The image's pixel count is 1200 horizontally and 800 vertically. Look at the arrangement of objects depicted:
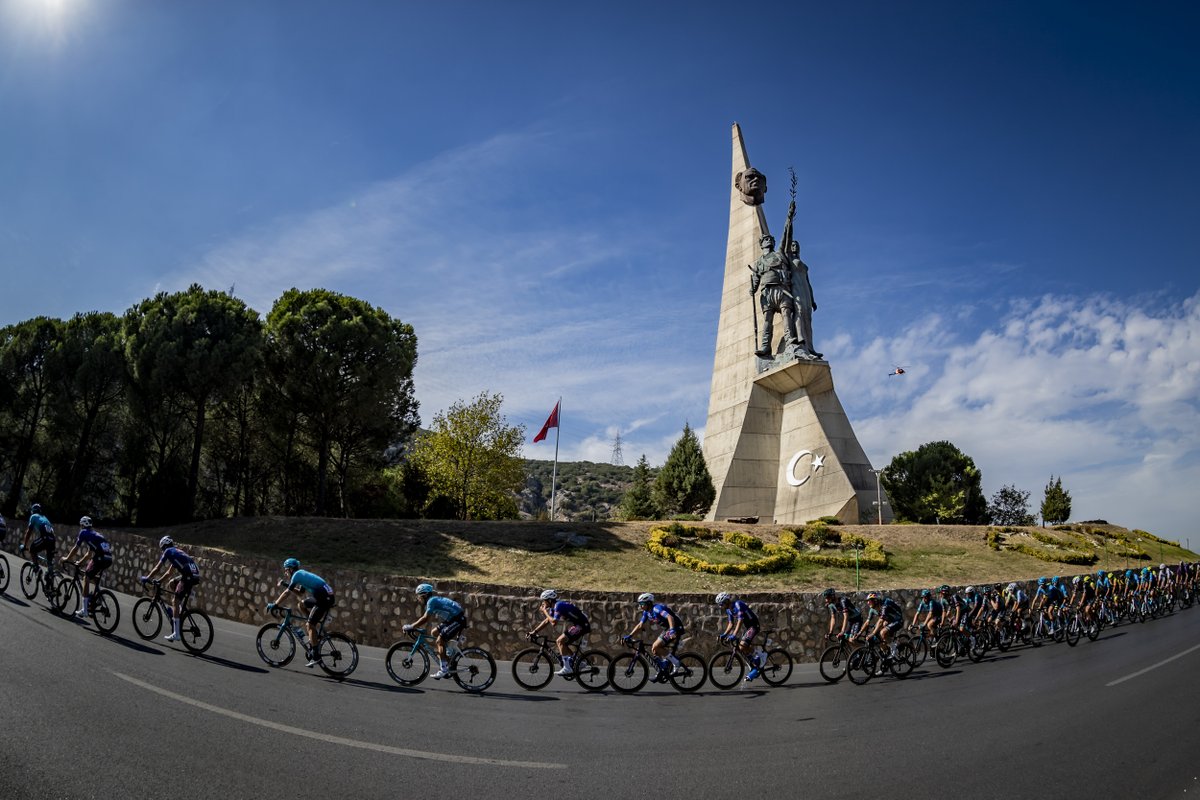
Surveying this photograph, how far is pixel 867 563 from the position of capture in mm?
26594

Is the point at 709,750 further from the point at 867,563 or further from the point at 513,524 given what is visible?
the point at 513,524

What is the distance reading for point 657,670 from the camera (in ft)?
39.2

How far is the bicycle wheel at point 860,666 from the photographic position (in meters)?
13.2

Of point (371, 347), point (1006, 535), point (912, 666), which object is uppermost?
point (371, 347)

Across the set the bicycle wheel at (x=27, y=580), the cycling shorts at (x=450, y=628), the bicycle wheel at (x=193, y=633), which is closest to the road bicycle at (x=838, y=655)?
the cycling shorts at (x=450, y=628)

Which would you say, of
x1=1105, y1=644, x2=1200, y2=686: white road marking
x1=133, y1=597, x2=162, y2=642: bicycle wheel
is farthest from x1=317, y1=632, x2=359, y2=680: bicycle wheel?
x1=1105, y1=644, x2=1200, y2=686: white road marking

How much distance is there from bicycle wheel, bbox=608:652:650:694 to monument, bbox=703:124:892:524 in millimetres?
24792

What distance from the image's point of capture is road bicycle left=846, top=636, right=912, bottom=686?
1325 cm

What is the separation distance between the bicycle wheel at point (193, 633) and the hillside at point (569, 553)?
10478mm

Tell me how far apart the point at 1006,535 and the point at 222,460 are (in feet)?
151

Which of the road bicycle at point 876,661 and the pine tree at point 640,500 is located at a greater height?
the pine tree at point 640,500

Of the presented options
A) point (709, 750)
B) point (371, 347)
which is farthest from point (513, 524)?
A: point (709, 750)

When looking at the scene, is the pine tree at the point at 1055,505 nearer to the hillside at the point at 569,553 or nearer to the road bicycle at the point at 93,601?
the hillside at the point at 569,553

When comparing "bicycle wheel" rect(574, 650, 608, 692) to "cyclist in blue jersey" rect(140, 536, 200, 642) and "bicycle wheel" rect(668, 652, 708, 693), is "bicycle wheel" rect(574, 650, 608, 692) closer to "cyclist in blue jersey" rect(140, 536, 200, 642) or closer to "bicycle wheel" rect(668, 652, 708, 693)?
"bicycle wheel" rect(668, 652, 708, 693)
